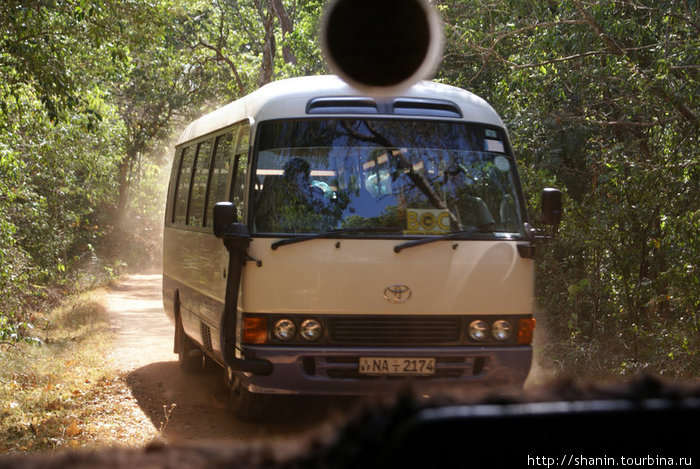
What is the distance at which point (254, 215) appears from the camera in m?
7.11

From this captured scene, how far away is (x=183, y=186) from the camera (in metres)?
11.1

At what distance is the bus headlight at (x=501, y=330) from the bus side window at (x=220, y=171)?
2705 mm

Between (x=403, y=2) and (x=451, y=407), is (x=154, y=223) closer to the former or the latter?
(x=403, y=2)

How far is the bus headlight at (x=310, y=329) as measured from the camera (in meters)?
6.94

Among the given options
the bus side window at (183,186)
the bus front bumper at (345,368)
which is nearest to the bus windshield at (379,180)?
the bus front bumper at (345,368)


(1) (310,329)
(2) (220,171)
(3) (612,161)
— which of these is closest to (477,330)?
(1) (310,329)

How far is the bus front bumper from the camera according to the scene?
6855mm

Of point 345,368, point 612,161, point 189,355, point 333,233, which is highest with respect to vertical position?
point 612,161

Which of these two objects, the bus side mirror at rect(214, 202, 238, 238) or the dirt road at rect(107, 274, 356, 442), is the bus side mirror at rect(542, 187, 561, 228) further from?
the bus side mirror at rect(214, 202, 238, 238)

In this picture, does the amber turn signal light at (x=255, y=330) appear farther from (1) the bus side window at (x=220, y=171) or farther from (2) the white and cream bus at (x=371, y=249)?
(1) the bus side window at (x=220, y=171)

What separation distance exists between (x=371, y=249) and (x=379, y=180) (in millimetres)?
590

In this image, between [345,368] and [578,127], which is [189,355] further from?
[578,127]

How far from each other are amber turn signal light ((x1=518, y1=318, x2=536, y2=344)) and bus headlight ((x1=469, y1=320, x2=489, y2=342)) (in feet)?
1.00

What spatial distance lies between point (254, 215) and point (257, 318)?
815 mm
